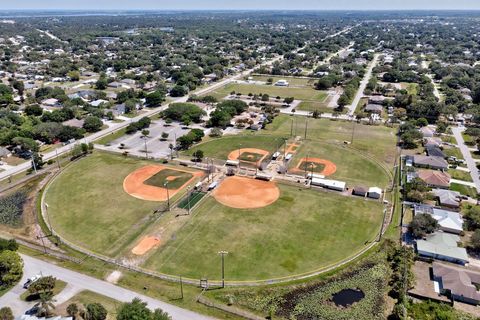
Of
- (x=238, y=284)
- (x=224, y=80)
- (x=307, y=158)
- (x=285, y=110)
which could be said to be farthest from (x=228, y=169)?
(x=224, y=80)

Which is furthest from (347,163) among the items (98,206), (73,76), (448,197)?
(73,76)

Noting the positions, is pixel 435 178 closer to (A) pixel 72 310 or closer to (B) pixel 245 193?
(B) pixel 245 193

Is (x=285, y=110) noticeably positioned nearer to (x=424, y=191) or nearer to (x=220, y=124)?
(x=220, y=124)

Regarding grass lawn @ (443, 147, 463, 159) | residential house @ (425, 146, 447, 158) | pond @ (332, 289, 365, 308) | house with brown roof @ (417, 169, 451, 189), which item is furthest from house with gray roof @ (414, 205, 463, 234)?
grass lawn @ (443, 147, 463, 159)

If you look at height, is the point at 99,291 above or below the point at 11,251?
below

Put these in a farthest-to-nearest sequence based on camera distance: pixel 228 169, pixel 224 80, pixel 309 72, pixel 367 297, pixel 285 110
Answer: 1. pixel 309 72
2. pixel 224 80
3. pixel 285 110
4. pixel 228 169
5. pixel 367 297

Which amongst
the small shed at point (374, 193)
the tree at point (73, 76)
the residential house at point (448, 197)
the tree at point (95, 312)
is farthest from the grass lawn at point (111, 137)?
the residential house at point (448, 197)
